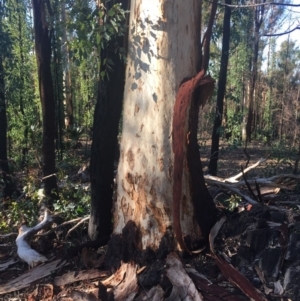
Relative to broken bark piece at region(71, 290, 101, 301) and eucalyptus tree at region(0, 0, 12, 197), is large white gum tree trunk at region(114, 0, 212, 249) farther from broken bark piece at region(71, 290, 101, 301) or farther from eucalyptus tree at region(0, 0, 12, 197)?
eucalyptus tree at region(0, 0, 12, 197)

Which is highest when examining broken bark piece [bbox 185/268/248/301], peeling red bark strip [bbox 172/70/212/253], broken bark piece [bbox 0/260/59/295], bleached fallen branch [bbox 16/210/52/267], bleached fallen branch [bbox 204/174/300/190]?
peeling red bark strip [bbox 172/70/212/253]

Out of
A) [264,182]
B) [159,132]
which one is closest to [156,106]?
[159,132]

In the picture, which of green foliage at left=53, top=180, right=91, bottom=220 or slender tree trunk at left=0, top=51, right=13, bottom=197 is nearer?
green foliage at left=53, top=180, right=91, bottom=220

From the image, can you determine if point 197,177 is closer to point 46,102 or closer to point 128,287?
point 128,287

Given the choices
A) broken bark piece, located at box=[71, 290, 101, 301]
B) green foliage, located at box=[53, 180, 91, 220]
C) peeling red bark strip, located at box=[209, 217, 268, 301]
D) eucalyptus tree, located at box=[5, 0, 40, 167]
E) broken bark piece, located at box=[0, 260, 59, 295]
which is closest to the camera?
peeling red bark strip, located at box=[209, 217, 268, 301]

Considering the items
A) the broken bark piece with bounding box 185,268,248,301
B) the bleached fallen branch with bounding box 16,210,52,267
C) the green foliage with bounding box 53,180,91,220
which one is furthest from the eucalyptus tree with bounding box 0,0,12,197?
the broken bark piece with bounding box 185,268,248,301

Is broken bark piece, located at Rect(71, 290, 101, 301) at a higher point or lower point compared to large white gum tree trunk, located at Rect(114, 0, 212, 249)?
lower

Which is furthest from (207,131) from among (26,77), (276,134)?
(26,77)

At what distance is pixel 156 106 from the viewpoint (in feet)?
14.5

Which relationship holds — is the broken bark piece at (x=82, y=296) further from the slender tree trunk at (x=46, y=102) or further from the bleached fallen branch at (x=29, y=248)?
the slender tree trunk at (x=46, y=102)

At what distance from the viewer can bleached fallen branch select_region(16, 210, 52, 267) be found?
205 inches

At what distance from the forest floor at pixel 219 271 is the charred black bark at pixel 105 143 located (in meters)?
0.55

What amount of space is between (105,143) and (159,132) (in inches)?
47.7

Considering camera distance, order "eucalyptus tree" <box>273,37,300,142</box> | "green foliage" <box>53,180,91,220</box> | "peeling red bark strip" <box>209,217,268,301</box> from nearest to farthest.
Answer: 1. "peeling red bark strip" <box>209,217,268,301</box>
2. "green foliage" <box>53,180,91,220</box>
3. "eucalyptus tree" <box>273,37,300,142</box>
